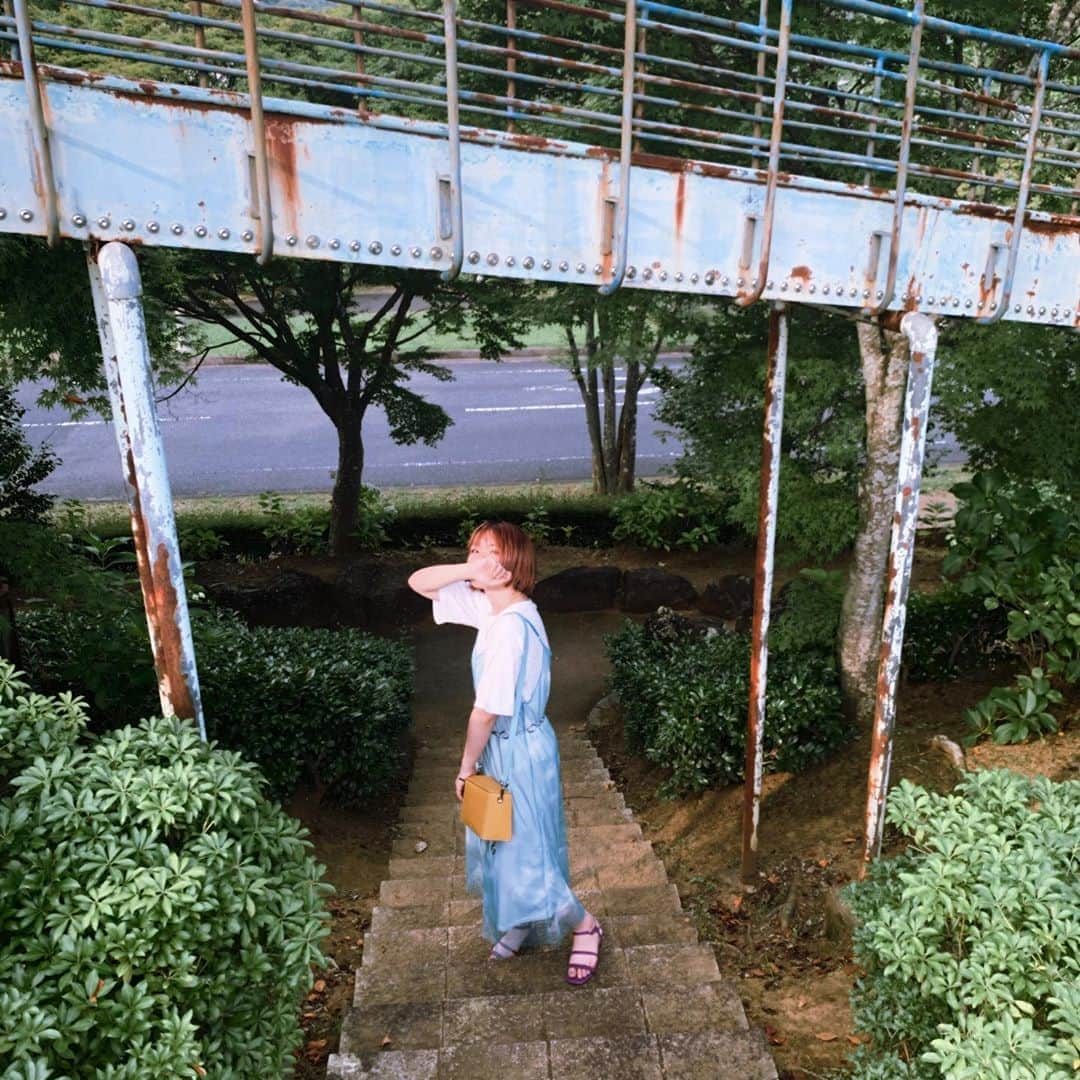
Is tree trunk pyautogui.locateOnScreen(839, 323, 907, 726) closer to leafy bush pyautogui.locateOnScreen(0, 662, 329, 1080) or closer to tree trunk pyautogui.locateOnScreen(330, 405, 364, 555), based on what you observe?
leafy bush pyautogui.locateOnScreen(0, 662, 329, 1080)

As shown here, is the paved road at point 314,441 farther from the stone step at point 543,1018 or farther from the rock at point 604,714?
the stone step at point 543,1018

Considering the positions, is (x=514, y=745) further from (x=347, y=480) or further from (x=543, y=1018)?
(x=347, y=480)

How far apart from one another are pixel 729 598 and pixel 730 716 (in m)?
4.58

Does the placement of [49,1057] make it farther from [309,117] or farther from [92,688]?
[92,688]

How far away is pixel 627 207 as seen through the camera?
11.2ft

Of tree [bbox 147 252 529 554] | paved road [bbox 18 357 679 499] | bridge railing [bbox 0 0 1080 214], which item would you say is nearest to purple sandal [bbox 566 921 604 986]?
bridge railing [bbox 0 0 1080 214]

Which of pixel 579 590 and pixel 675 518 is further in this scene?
pixel 675 518

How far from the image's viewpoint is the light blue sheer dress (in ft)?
12.2

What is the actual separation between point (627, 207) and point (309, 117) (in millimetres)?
1140

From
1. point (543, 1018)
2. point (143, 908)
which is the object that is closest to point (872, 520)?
point (543, 1018)

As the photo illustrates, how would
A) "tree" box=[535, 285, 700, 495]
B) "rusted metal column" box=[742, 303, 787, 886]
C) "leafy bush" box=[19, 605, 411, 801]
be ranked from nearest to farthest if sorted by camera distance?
"rusted metal column" box=[742, 303, 787, 886], "leafy bush" box=[19, 605, 411, 801], "tree" box=[535, 285, 700, 495]

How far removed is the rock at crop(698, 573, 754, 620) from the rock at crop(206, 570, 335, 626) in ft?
13.5

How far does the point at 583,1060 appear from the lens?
3229mm

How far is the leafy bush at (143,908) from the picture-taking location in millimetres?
2186
